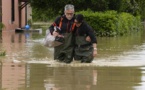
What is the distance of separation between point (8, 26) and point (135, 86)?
3453 centimetres

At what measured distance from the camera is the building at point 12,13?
134 ft

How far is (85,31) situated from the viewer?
12.5 meters

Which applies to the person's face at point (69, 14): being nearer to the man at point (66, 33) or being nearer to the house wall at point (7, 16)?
the man at point (66, 33)

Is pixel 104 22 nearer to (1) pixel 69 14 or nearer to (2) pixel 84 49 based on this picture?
(2) pixel 84 49

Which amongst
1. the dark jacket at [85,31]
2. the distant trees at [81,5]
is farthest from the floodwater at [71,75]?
the distant trees at [81,5]

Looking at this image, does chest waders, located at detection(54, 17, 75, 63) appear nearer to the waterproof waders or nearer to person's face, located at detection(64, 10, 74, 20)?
the waterproof waders

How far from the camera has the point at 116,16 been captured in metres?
34.6

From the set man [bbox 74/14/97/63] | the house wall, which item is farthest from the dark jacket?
the house wall

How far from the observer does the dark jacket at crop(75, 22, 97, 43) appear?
12.3 metres

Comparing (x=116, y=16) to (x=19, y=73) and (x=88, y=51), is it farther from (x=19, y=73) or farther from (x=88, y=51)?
(x=19, y=73)

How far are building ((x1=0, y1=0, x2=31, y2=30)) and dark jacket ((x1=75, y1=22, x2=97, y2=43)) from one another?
1002 inches

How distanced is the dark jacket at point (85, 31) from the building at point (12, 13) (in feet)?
83.5

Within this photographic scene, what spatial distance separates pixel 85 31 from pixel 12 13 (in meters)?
33.6

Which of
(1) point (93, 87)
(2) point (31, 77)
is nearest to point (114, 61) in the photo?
(2) point (31, 77)
